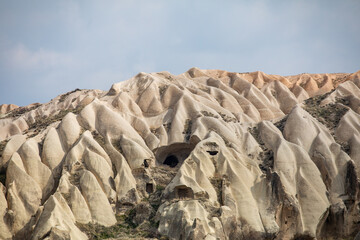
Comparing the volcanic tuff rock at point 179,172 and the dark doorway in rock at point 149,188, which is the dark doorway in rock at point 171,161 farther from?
the dark doorway in rock at point 149,188

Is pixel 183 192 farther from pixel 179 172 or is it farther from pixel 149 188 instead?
pixel 149 188

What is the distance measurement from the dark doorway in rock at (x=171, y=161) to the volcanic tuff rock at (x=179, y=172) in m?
0.10

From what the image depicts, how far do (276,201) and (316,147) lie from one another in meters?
10.1

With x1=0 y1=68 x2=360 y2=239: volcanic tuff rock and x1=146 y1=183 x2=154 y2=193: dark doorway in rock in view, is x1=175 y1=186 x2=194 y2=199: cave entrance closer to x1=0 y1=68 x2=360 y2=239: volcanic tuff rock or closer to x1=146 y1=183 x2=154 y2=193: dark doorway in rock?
x1=0 y1=68 x2=360 y2=239: volcanic tuff rock

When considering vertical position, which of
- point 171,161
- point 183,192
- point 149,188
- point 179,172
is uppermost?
point 179,172

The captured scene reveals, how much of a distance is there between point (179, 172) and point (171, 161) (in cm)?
1037

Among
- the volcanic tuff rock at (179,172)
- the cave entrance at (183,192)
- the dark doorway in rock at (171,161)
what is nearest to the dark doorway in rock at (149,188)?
the volcanic tuff rock at (179,172)

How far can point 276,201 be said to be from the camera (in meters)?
47.3

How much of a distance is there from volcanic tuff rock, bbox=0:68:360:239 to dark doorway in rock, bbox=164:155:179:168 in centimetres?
10

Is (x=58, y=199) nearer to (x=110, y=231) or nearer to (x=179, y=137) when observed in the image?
(x=110, y=231)

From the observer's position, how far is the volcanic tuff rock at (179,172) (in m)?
44.2

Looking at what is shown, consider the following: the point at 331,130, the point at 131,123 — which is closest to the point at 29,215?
the point at 131,123

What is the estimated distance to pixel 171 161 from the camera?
57750mm

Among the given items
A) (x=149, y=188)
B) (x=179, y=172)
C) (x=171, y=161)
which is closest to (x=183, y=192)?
(x=179, y=172)
